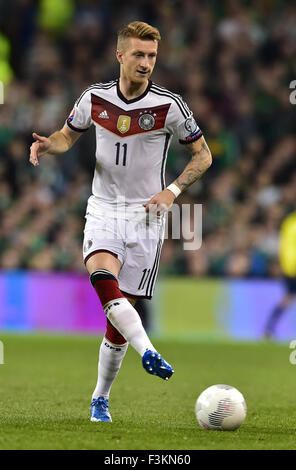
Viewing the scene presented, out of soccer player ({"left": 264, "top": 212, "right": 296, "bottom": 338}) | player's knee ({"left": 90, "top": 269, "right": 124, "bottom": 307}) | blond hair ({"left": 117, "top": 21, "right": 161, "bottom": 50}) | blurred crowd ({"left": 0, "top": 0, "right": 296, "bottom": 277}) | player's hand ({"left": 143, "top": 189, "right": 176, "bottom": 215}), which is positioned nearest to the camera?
player's knee ({"left": 90, "top": 269, "right": 124, "bottom": 307})

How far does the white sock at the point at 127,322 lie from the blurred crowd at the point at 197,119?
9.80 m

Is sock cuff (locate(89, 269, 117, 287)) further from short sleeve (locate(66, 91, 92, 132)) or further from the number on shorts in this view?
short sleeve (locate(66, 91, 92, 132))

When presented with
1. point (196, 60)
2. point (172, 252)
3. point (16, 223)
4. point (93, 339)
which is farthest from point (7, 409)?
point (196, 60)

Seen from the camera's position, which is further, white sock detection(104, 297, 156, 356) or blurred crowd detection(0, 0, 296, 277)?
blurred crowd detection(0, 0, 296, 277)

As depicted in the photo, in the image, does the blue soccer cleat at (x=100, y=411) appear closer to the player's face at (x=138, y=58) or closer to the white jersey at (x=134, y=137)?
the white jersey at (x=134, y=137)

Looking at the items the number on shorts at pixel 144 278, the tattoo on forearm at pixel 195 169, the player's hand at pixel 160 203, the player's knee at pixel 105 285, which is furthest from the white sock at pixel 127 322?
the tattoo on forearm at pixel 195 169

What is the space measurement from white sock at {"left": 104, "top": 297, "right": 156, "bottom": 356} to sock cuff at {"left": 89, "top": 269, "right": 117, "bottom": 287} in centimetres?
17

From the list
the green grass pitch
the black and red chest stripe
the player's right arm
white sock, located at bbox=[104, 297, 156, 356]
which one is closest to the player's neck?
the black and red chest stripe

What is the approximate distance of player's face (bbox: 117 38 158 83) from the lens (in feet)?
21.2

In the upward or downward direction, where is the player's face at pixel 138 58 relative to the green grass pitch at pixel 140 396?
upward

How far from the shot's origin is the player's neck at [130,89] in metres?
6.73

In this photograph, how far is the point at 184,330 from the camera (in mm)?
15938
